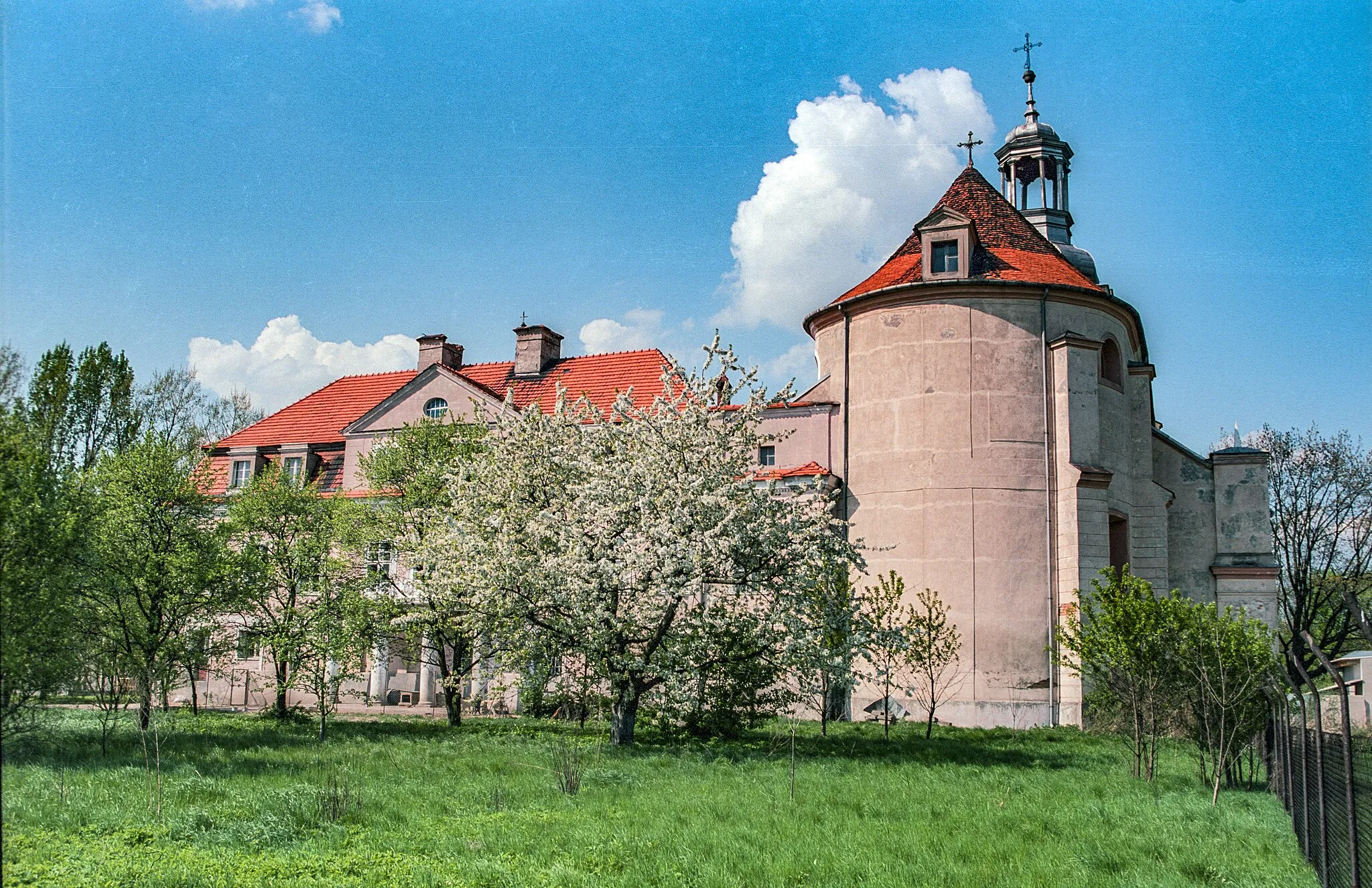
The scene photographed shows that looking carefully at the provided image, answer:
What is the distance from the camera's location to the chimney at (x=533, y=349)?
1768 inches

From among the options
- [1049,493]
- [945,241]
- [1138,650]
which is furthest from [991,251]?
[1138,650]

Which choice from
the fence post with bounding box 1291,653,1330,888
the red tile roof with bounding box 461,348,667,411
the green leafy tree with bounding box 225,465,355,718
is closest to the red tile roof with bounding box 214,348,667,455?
the red tile roof with bounding box 461,348,667,411

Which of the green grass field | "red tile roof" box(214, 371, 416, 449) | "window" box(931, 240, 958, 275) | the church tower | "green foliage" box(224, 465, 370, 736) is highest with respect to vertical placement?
the church tower

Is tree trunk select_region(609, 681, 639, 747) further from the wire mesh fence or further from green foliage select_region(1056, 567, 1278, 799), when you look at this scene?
the wire mesh fence

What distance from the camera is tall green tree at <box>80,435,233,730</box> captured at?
24.6 metres

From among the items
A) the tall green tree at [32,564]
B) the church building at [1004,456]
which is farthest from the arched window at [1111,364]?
the tall green tree at [32,564]

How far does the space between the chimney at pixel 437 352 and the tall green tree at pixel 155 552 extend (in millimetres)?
20950

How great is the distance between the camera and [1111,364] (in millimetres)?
36062

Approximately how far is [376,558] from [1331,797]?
26.6 meters

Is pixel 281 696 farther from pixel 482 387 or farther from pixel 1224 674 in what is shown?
pixel 1224 674

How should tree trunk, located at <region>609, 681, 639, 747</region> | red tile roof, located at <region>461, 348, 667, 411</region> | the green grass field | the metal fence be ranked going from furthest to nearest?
red tile roof, located at <region>461, 348, 667, 411</region>
tree trunk, located at <region>609, 681, 639, 747</region>
the green grass field
the metal fence

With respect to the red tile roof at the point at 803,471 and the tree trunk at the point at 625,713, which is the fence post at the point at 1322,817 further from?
the red tile roof at the point at 803,471

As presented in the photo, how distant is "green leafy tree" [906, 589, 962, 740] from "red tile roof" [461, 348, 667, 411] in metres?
13.4

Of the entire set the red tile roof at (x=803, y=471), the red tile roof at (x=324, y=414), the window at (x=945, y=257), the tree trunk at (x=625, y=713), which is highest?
the window at (x=945, y=257)
